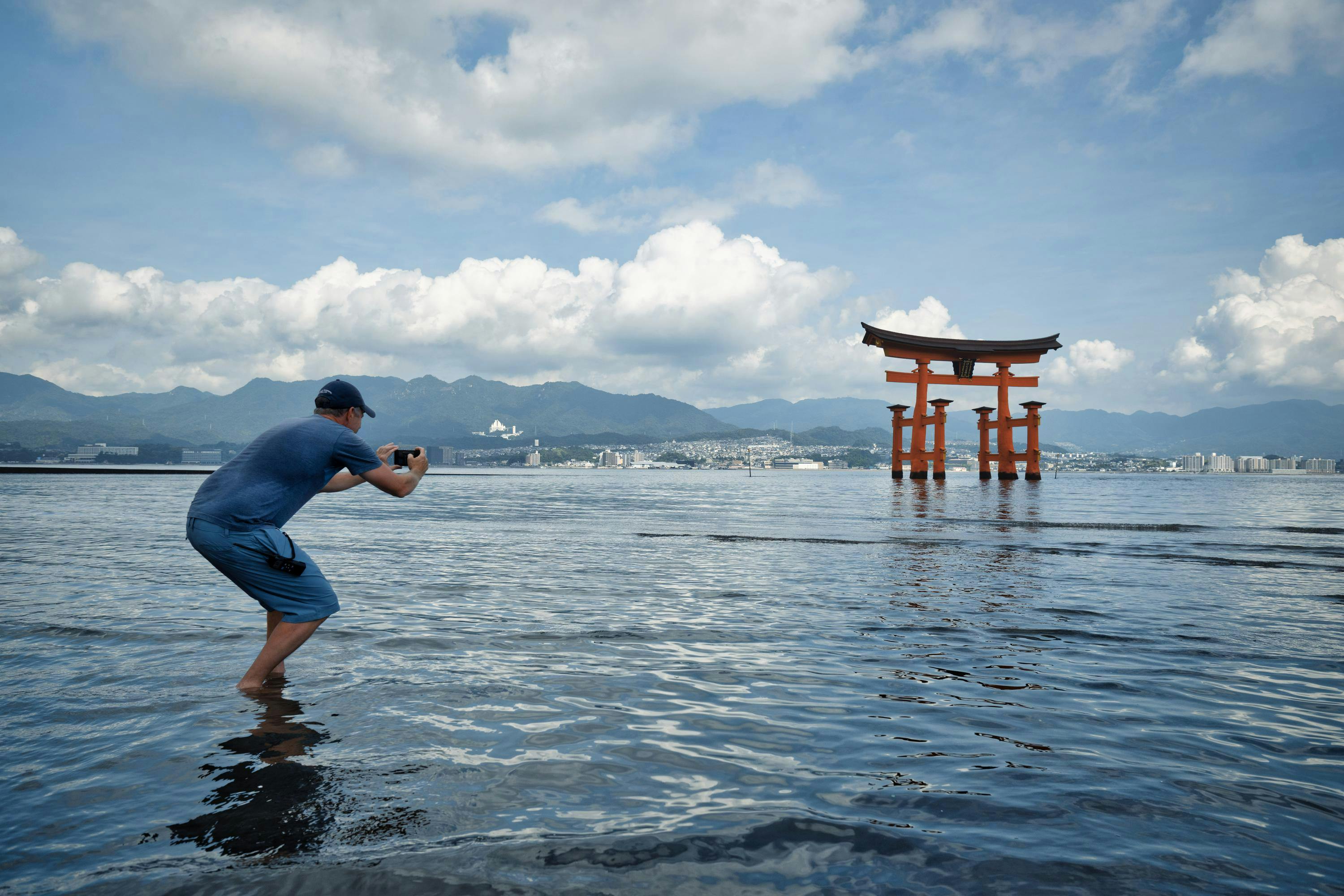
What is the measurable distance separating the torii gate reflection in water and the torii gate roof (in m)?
0.04

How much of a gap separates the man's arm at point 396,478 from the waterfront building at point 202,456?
614ft

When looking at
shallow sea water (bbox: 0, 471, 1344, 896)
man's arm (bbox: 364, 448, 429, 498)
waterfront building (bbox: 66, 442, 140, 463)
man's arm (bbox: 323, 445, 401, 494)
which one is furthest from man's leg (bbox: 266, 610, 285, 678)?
waterfront building (bbox: 66, 442, 140, 463)

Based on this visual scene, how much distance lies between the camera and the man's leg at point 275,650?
425 cm

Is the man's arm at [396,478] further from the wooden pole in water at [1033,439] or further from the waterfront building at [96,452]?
the waterfront building at [96,452]

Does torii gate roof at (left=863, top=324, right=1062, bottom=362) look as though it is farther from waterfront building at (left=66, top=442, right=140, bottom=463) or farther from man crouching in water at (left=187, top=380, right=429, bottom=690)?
waterfront building at (left=66, top=442, right=140, bottom=463)

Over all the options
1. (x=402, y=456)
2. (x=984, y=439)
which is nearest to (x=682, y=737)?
(x=402, y=456)

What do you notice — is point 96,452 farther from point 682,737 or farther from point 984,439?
point 682,737

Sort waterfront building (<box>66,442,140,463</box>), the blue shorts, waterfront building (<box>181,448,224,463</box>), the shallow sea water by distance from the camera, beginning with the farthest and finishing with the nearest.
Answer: waterfront building (<box>181,448,224,463</box>)
waterfront building (<box>66,442,140,463</box>)
the blue shorts
the shallow sea water

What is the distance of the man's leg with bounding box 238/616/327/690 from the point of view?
13.9 feet

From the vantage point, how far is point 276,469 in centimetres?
407

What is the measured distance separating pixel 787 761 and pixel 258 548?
9.60 feet

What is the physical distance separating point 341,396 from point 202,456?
19808cm

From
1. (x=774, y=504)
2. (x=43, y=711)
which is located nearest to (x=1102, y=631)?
(x=43, y=711)

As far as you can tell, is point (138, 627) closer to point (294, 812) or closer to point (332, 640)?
point (332, 640)
